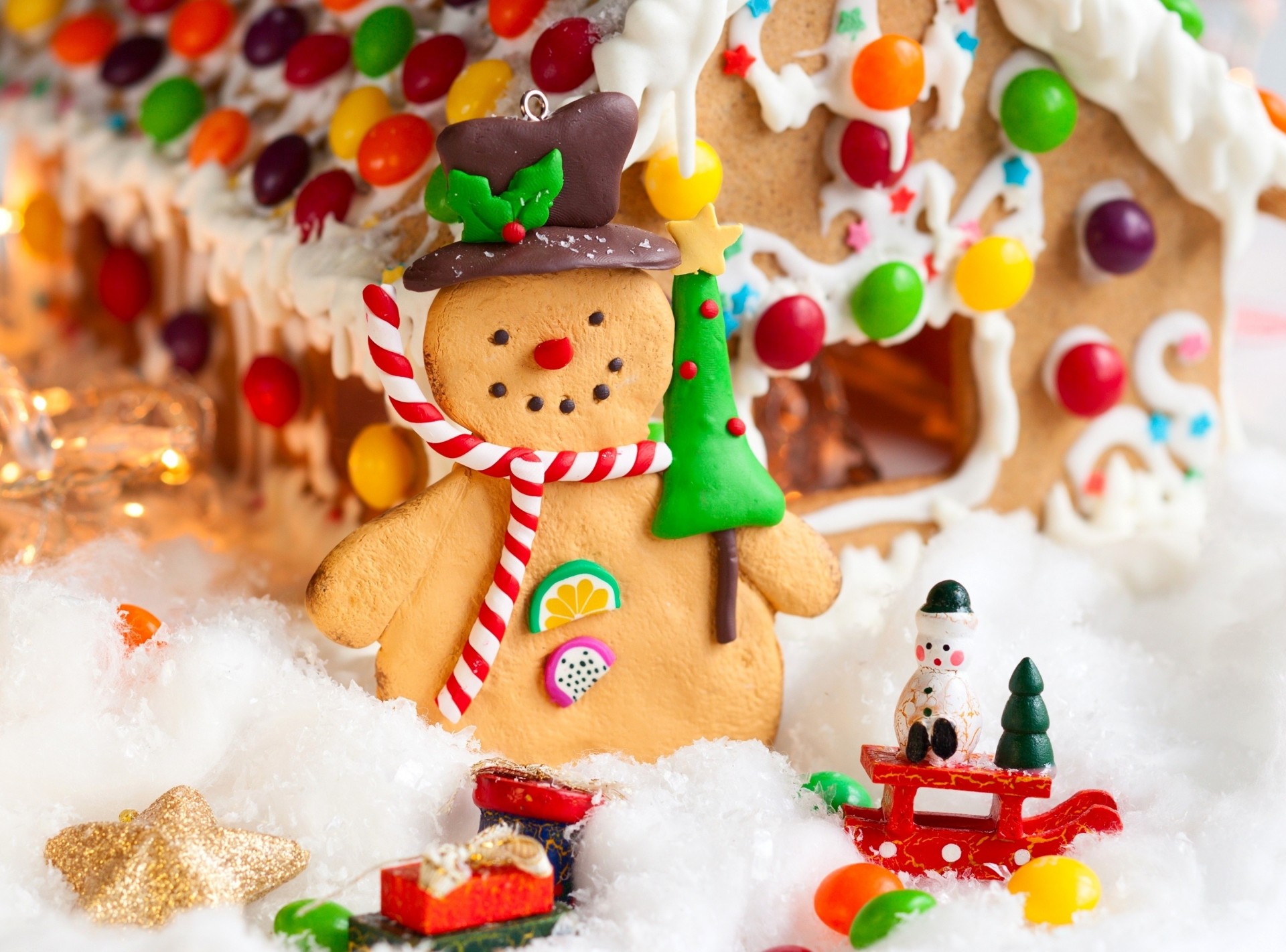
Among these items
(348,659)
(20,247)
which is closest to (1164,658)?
(348,659)

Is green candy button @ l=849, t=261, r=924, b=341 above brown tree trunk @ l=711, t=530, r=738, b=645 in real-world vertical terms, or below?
above

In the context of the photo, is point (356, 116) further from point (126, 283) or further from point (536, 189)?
point (126, 283)

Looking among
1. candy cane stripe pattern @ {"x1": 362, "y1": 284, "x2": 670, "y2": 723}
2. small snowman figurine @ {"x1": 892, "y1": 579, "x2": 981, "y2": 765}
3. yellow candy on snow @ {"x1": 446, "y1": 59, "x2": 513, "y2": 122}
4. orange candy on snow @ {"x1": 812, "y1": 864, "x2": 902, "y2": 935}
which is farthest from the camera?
yellow candy on snow @ {"x1": 446, "y1": 59, "x2": 513, "y2": 122}

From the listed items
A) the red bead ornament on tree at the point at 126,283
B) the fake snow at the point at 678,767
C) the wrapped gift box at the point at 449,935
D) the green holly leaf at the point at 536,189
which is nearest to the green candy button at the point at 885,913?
the fake snow at the point at 678,767

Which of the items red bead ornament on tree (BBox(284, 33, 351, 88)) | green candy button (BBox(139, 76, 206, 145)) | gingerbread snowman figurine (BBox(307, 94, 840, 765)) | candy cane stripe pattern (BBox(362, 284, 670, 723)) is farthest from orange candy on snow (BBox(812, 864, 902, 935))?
green candy button (BBox(139, 76, 206, 145))

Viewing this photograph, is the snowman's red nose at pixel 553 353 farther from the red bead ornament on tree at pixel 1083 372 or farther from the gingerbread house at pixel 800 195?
the red bead ornament on tree at pixel 1083 372

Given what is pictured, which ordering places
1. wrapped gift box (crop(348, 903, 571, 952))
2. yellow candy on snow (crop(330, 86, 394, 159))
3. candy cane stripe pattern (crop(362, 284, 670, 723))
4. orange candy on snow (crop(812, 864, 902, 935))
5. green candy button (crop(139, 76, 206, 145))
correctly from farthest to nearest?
green candy button (crop(139, 76, 206, 145)) → yellow candy on snow (crop(330, 86, 394, 159)) → candy cane stripe pattern (crop(362, 284, 670, 723)) → orange candy on snow (crop(812, 864, 902, 935)) → wrapped gift box (crop(348, 903, 571, 952))

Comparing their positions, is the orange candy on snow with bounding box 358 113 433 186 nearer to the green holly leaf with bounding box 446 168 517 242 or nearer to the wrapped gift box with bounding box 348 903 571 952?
the green holly leaf with bounding box 446 168 517 242
